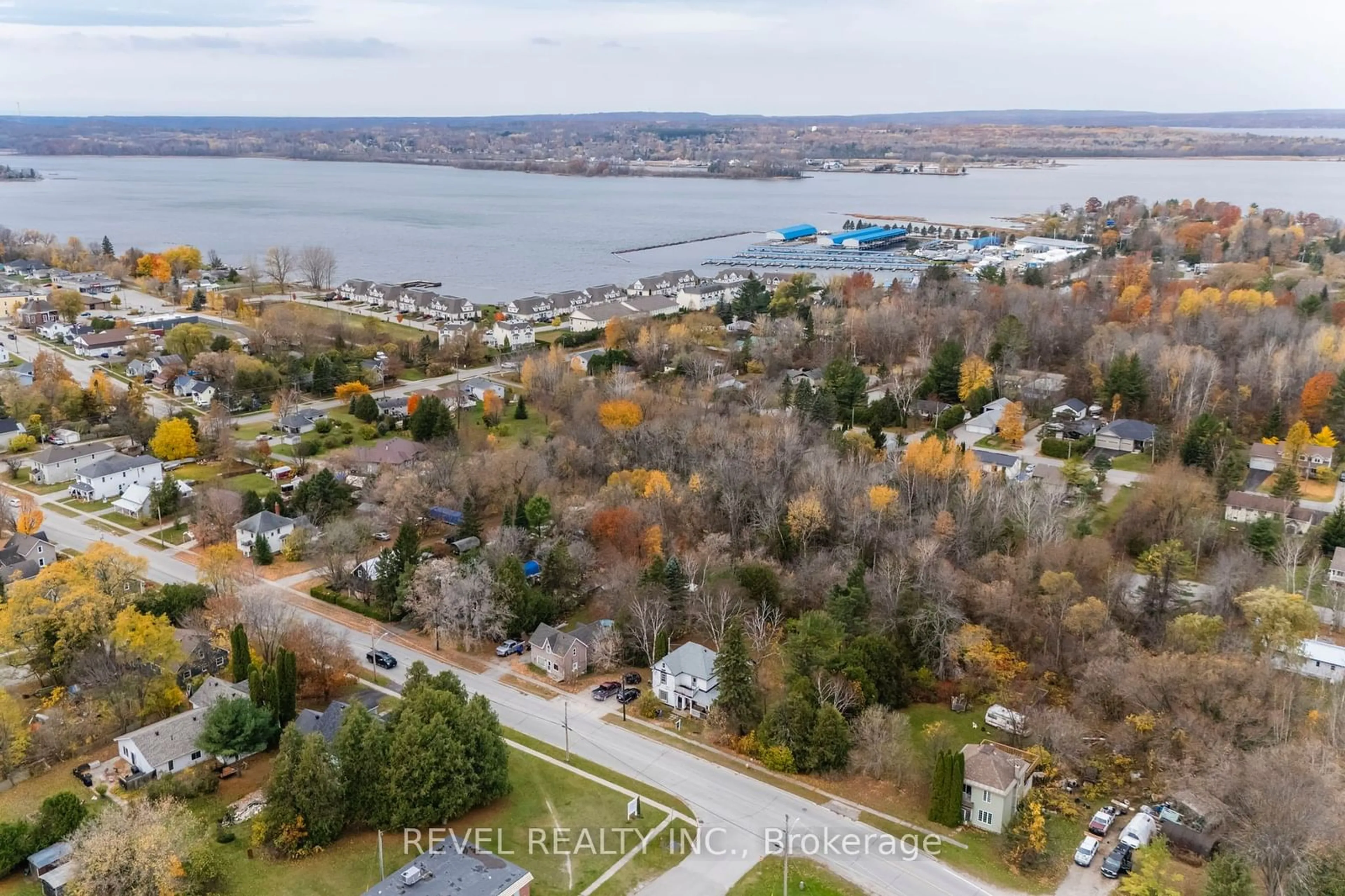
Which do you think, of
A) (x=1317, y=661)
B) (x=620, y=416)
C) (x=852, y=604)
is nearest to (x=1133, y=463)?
(x=1317, y=661)

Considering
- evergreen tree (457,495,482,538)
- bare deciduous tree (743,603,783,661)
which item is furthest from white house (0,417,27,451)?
bare deciduous tree (743,603,783,661)

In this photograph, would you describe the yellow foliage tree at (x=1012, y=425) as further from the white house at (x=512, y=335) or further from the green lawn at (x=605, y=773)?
the white house at (x=512, y=335)

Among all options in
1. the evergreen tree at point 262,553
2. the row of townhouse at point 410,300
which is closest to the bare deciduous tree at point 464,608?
the evergreen tree at point 262,553

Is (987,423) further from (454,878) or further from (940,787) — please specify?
(454,878)

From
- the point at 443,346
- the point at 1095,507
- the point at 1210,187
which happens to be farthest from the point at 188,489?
the point at 1210,187

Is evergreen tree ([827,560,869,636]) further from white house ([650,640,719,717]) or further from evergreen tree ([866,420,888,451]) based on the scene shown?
evergreen tree ([866,420,888,451])

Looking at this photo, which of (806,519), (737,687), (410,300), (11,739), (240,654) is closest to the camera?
(11,739)

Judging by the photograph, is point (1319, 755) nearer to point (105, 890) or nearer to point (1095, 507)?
point (1095, 507)
